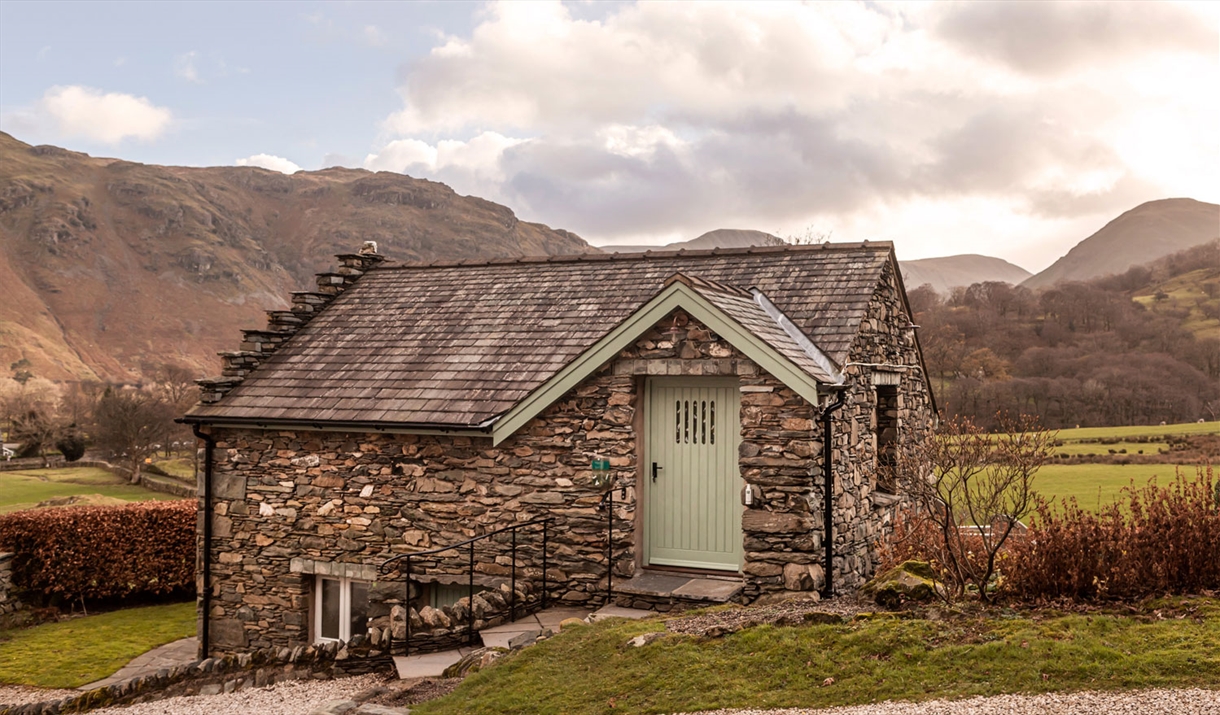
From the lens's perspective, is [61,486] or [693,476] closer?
[693,476]

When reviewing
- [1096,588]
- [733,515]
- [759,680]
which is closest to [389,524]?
[733,515]

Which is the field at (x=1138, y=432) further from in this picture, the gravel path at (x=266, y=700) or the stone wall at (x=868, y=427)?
the gravel path at (x=266, y=700)

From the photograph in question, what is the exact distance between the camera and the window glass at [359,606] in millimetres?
12656

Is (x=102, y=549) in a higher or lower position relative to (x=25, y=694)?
higher

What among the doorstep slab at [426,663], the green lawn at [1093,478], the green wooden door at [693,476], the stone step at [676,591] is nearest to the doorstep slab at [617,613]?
the stone step at [676,591]

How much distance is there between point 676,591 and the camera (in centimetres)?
1019

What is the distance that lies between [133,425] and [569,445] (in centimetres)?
3161

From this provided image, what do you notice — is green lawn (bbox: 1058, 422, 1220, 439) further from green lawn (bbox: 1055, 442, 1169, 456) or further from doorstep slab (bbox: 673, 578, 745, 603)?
doorstep slab (bbox: 673, 578, 745, 603)

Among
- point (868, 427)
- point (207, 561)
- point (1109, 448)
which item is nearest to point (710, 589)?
point (868, 427)

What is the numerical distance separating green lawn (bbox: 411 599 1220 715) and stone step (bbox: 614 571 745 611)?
1981 millimetres

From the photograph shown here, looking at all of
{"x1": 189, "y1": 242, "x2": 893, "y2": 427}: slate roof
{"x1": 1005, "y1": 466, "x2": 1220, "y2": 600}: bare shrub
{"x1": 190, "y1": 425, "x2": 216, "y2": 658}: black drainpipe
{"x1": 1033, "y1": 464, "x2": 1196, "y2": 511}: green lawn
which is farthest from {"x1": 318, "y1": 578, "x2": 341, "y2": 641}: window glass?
{"x1": 1033, "y1": 464, "x2": 1196, "y2": 511}: green lawn

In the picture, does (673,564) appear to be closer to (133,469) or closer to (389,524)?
(389,524)

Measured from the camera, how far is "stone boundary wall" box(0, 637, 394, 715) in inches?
376

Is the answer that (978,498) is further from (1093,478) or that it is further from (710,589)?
(1093,478)
